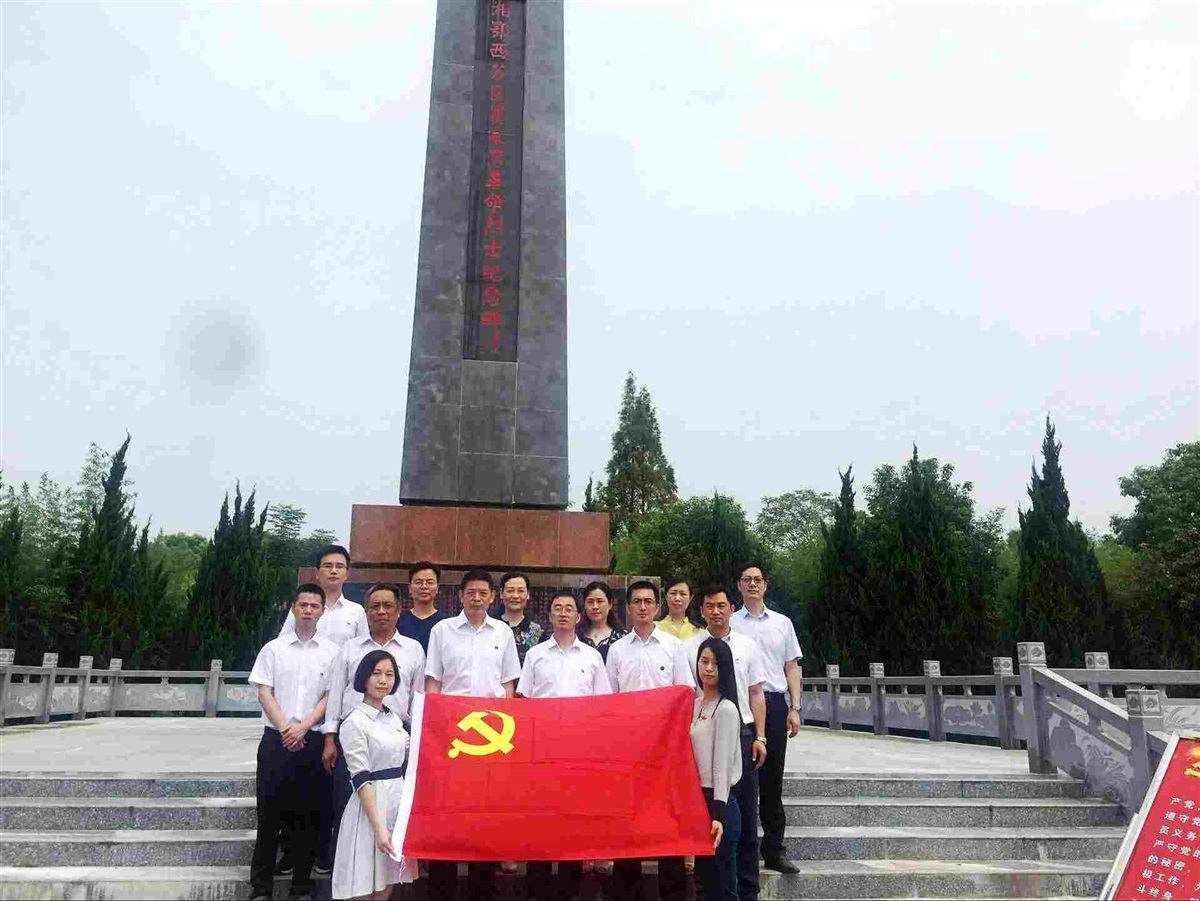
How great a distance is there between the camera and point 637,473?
33.9 m

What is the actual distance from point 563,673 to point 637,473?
3022 centimetres

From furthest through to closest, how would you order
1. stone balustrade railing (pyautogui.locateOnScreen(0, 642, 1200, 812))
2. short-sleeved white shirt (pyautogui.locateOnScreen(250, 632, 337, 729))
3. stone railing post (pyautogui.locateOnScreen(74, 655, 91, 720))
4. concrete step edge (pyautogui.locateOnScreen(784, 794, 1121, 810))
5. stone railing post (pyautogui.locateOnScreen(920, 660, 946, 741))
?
1. stone railing post (pyautogui.locateOnScreen(74, 655, 91, 720))
2. stone railing post (pyautogui.locateOnScreen(920, 660, 946, 741))
3. stone balustrade railing (pyautogui.locateOnScreen(0, 642, 1200, 812))
4. concrete step edge (pyautogui.locateOnScreen(784, 794, 1121, 810))
5. short-sleeved white shirt (pyautogui.locateOnScreen(250, 632, 337, 729))

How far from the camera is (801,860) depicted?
418 centimetres

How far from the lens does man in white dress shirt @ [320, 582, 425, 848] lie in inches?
134

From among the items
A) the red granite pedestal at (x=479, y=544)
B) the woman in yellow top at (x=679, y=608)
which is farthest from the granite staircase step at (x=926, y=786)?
the red granite pedestal at (x=479, y=544)

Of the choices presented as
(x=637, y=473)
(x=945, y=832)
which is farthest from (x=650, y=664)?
(x=637, y=473)

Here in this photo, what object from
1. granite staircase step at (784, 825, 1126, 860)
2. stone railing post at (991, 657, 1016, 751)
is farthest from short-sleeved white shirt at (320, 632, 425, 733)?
stone railing post at (991, 657, 1016, 751)

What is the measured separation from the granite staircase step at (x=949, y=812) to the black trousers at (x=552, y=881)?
1.64 m

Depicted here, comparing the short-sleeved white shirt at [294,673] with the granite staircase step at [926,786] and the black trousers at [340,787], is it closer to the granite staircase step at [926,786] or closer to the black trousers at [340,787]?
the black trousers at [340,787]

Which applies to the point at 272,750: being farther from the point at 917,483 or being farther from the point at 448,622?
the point at 917,483

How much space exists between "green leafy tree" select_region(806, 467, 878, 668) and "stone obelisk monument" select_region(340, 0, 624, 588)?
11.8 metres

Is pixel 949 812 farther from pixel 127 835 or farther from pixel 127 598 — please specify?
pixel 127 598

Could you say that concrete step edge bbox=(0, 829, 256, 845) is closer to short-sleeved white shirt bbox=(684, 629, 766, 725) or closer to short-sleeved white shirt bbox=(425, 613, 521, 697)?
short-sleeved white shirt bbox=(425, 613, 521, 697)

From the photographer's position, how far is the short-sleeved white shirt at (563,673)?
3717 mm
